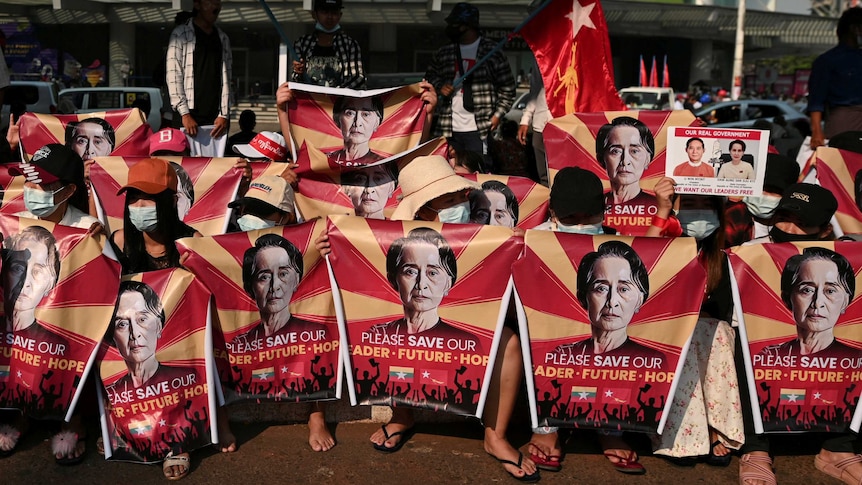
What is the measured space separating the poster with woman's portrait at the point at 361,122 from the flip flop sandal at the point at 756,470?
9.03ft

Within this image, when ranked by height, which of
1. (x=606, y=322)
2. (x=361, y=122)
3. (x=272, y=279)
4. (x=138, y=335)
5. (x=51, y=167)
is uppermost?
(x=361, y=122)

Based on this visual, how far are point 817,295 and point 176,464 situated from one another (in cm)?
309

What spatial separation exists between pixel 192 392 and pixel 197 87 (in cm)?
319

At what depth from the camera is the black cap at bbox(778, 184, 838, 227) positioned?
4297mm

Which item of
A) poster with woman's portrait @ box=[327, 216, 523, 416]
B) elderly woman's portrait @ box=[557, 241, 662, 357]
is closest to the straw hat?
poster with woman's portrait @ box=[327, 216, 523, 416]

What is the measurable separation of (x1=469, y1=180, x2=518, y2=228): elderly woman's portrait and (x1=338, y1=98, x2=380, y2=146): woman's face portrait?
88 centimetres

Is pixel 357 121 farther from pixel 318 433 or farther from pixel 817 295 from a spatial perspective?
pixel 817 295

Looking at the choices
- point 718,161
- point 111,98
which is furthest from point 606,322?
point 111,98

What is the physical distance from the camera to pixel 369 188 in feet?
17.4

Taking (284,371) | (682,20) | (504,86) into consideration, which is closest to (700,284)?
(284,371)

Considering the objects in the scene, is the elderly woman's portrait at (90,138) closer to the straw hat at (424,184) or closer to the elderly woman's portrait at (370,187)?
the elderly woman's portrait at (370,187)

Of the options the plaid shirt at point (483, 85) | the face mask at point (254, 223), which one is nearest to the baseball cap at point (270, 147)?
the face mask at point (254, 223)

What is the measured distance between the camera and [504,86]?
7.23 meters

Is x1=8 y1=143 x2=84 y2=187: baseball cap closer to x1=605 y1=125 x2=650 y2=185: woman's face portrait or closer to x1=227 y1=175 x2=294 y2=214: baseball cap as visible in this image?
x1=227 y1=175 x2=294 y2=214: baseball cap
